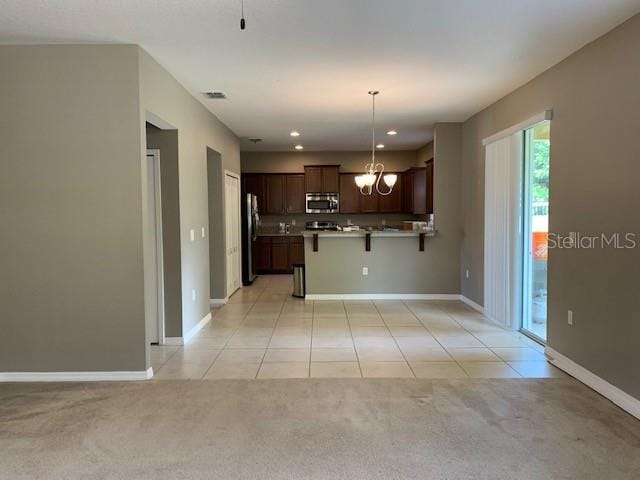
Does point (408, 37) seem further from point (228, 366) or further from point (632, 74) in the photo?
point (228, 366)

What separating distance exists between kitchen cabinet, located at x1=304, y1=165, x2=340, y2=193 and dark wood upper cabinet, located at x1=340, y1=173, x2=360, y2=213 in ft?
0.45

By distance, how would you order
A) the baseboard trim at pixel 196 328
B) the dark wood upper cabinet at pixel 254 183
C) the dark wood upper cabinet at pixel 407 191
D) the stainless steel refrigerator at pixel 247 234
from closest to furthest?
1. the baseboard trim at pixel 196 328
2. the stainless steel refrigerator at pixel 247 234
3. the dark wood upper cabinet at pixel 407 191
4. the dark wood upper cabinet at pixel 254 183

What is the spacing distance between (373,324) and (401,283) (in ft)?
5.51

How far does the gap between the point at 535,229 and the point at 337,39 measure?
281 centimetres

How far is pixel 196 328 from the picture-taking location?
16.5 ft

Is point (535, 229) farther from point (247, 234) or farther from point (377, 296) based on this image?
point (247, 234)

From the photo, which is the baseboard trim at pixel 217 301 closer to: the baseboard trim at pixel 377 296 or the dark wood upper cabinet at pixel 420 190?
the baseboard trim at pixel 377 296

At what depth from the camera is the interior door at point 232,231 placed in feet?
22.9

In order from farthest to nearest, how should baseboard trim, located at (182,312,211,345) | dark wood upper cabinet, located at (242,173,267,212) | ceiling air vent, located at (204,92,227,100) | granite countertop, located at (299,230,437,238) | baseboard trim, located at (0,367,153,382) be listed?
dark wood upper cabinet, located at (242,173,267,212) < granite countertop, located at (299,230,437,238) < ceiling air vent, located at (204,92,227,100) < baseboard trim, located at (182,312,211,345) < baseboard trim, located at (0,367,153,382)

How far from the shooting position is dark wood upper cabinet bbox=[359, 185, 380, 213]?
9570 millimetres

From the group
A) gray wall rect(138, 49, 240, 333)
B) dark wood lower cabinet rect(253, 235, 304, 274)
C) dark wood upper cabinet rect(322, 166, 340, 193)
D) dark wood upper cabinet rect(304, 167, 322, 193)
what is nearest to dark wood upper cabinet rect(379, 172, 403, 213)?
dark wood upper cabinet rect(322, 166, 340, 193)

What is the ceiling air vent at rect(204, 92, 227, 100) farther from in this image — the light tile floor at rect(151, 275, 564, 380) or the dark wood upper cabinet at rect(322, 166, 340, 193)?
the dark wood upper cabinet at rect(322, 166, 340, 193)

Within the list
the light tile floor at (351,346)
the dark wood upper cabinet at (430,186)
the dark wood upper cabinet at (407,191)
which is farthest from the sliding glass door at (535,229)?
the dark wood upper cabinet at (407,191)

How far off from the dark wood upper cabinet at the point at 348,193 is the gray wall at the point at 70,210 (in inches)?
248
